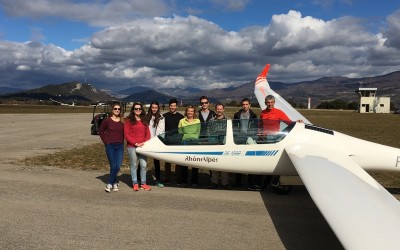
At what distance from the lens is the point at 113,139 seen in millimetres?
8141

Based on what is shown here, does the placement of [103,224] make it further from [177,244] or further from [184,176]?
[184,176]

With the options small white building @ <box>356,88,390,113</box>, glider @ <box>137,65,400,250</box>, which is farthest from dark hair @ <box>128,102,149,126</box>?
small white building @ <box>356,88,390,113</box>

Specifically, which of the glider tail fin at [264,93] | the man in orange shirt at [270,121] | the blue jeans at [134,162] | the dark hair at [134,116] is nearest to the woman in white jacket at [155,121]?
the dark hair at [134,116]

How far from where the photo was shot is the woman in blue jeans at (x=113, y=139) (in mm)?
8141

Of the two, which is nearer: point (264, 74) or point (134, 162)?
point (134, 162)

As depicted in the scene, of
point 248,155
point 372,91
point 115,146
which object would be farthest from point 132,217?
point 372,91

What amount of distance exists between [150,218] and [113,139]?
8.06 feet

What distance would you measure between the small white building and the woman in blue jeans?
113m

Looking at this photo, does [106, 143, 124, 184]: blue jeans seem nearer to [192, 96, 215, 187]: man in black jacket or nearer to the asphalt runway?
the asphalt runway

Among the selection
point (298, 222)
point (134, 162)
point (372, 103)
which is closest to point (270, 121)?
point (298, 222)

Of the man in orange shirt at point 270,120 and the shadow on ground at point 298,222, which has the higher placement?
the man in orange shirt at point 270,120

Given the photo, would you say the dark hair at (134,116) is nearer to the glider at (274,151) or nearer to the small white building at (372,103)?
the glider at (274,151)

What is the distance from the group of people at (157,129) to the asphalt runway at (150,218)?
476mm

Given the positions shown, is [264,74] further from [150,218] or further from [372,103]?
[372,103]
